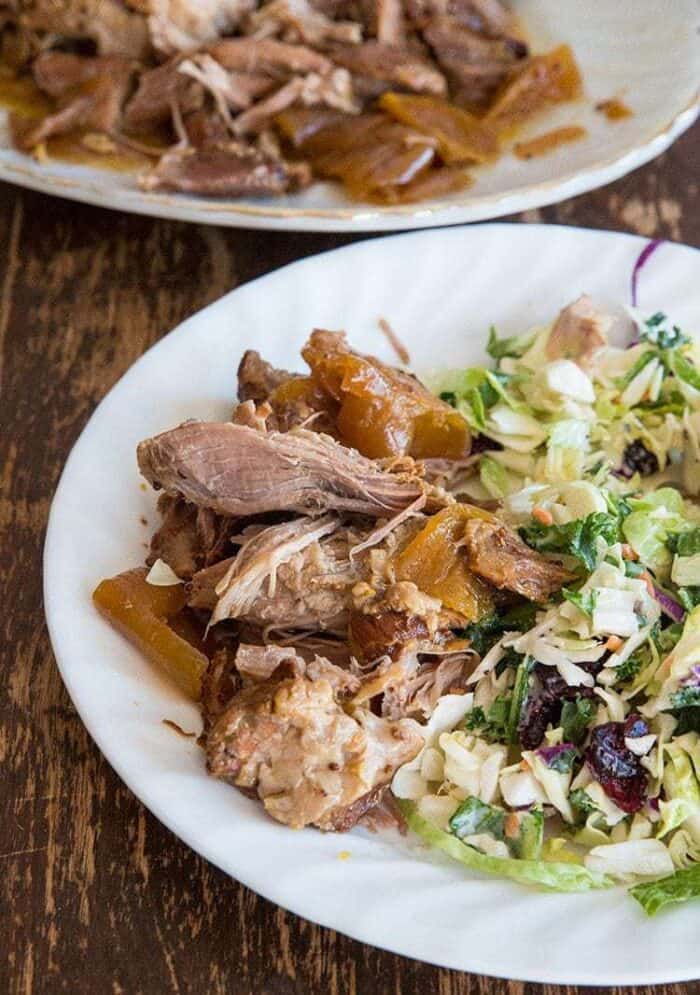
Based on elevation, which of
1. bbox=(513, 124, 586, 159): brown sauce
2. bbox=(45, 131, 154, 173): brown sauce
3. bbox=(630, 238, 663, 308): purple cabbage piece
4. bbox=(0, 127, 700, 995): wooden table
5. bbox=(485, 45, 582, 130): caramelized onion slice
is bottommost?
bbox=(0, 127, 700, 995): wooden table

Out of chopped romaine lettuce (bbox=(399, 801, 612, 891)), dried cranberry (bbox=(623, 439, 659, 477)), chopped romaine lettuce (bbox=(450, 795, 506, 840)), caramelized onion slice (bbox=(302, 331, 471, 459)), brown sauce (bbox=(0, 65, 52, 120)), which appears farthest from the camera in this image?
brown sauce (bbox=(0, 65, 52, 120))

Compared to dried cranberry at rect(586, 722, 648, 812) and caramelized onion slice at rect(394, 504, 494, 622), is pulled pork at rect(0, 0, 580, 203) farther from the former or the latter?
dried cranberry at rect(586, 722, 648, 812)

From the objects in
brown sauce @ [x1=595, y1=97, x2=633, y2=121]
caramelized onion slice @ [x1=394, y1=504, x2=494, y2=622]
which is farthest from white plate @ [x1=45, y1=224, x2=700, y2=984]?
brown sauce @ [x1=595, y1=97, x2=633, y2=121]

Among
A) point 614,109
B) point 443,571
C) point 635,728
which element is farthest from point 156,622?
point 614,109

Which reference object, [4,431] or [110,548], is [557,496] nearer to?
[110,548]

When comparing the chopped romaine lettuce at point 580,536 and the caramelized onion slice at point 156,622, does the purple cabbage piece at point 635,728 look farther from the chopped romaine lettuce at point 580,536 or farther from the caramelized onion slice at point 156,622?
the caramelized onion slice at point 156,622

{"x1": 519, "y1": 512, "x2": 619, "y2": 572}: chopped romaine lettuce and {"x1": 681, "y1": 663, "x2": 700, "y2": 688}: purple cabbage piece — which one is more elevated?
{"x1": 519, "y1": 512, "x2": 619, "y2": 572}: chopped romaine lettuce

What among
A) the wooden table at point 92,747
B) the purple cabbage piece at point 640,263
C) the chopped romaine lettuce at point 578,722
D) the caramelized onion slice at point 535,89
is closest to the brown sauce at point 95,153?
the wooden table at point 92,747
